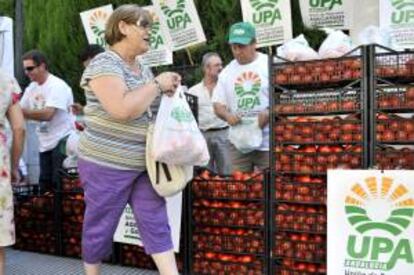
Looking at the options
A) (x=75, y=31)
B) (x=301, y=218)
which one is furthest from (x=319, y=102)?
(x=75, y=31)

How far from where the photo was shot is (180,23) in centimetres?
Answer: 640

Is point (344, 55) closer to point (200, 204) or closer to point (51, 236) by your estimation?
point (200, 204)

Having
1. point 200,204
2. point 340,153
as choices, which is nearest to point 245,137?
point 200,204

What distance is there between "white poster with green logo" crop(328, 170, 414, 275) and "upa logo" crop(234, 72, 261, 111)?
1.37 metres

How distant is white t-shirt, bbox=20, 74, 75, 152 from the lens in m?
5.61

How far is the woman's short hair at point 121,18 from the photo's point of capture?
327 cm

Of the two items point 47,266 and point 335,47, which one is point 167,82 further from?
point 47,266

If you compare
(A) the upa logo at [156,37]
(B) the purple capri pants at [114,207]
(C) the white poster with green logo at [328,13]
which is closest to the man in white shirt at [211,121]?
(A) the upa logo at [156,37]

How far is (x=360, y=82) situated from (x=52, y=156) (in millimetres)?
3015

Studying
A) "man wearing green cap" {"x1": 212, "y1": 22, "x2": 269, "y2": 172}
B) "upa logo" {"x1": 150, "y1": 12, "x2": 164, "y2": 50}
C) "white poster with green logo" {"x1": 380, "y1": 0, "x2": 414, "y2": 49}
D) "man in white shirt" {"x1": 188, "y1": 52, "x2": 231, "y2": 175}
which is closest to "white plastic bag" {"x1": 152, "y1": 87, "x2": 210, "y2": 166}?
"man wearing green cap" {"x1": 212, "y1": 22, "x2": 269, "y2": 172}

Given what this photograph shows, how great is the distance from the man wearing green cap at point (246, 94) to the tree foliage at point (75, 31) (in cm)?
289

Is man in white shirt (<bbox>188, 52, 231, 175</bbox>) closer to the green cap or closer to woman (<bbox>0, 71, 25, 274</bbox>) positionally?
the green cap

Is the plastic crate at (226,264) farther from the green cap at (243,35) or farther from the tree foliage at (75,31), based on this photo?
the tree foliage at (75,31)

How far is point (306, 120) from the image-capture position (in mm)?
4059
